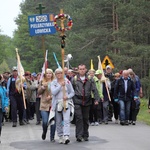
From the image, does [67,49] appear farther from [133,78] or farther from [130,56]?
[133,78]

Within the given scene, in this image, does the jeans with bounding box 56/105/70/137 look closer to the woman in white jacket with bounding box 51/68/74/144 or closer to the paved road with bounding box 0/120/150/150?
the woman in white jacket with bounding box 51/68/74/144

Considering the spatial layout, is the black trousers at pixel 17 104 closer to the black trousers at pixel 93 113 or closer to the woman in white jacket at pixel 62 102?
the black trousers at pixel 93 113

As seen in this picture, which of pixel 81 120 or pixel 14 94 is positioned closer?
pixel 81 120

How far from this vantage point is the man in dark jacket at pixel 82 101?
12633 millimetres

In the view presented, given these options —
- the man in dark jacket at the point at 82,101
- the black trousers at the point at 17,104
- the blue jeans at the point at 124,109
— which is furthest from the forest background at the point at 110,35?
the man in dark jacket at the point at 82,101

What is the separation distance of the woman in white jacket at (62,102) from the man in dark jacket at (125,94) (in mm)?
5224

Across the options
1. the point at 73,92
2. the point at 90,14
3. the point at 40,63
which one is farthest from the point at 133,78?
the point at 40,63

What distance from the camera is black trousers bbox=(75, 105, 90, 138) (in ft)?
41.3

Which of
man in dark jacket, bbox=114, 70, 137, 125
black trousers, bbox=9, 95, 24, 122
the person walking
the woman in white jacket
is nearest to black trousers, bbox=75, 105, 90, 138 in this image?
the woman in white jacket

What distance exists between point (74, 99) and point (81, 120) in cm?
57

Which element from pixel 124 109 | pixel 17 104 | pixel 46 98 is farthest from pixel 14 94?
pixel 46 98

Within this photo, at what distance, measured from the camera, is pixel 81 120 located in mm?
12617

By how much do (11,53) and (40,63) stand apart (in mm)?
35595

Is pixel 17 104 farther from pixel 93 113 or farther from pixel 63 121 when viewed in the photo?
pixel 63 121
